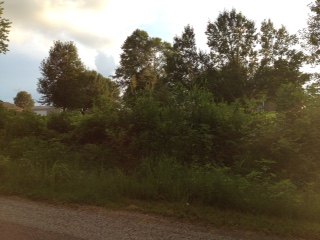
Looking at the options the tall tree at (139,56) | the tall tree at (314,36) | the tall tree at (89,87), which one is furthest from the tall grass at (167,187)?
the tall tree at (139,56)

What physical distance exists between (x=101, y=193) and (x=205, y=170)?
9.62ft

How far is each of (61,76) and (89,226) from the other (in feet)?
169

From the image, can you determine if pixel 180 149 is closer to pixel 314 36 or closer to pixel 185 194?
pixel 185 194

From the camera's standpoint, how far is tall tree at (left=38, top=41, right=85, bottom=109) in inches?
2170

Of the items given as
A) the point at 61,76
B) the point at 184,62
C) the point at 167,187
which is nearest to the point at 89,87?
the point at 61,76

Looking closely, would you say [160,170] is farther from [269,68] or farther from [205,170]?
[269,68]

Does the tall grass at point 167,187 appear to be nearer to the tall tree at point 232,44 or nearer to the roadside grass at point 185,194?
the roadside grass at point 185,194

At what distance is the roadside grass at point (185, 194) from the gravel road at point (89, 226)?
522 millimetres

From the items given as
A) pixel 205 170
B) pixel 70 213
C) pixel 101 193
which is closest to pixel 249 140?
pixel 205 170

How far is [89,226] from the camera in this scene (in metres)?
7.43

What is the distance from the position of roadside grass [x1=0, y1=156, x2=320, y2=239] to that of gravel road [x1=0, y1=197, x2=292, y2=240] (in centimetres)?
Answer: 52

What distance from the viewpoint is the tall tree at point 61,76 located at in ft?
181

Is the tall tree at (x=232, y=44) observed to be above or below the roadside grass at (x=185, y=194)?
above

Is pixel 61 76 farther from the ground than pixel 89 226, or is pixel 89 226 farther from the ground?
pixel 61 76
